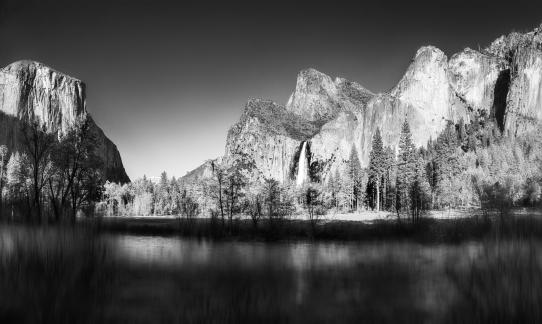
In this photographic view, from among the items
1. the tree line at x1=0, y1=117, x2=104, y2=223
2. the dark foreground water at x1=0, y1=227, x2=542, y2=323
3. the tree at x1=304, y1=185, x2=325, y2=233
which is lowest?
the tree at x1=304, y1=185, x2=325, y2=233

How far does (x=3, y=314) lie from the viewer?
14.0 feet

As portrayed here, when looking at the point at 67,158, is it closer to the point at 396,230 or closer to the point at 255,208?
the point at 255,208

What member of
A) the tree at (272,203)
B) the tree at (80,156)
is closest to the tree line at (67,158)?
the tree at (80,156)

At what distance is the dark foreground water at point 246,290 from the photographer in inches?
185

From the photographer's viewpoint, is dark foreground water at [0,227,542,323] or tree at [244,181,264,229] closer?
dark foreground water at [0,227,542,323]

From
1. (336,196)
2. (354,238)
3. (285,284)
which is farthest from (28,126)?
(336,196)

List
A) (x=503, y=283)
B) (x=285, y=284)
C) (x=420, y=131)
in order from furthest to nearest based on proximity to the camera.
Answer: (x=420, y=131) → (x=285, y=284) → (x=503, y=283)

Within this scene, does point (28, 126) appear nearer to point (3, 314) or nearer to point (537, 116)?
point (3, 314)

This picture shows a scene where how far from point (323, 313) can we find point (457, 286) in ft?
7.78

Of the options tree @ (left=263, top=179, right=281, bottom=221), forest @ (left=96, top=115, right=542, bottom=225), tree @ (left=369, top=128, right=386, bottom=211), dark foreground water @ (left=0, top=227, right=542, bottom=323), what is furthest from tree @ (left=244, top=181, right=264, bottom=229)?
tree @ (left=369, top=128, right=386, bottom=211)

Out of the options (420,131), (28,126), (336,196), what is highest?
(420,131)

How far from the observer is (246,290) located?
657 cm

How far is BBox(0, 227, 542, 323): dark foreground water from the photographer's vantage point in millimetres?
4711

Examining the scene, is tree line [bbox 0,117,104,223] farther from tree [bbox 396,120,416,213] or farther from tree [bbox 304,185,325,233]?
tree [bbox 396,120,416,213]
